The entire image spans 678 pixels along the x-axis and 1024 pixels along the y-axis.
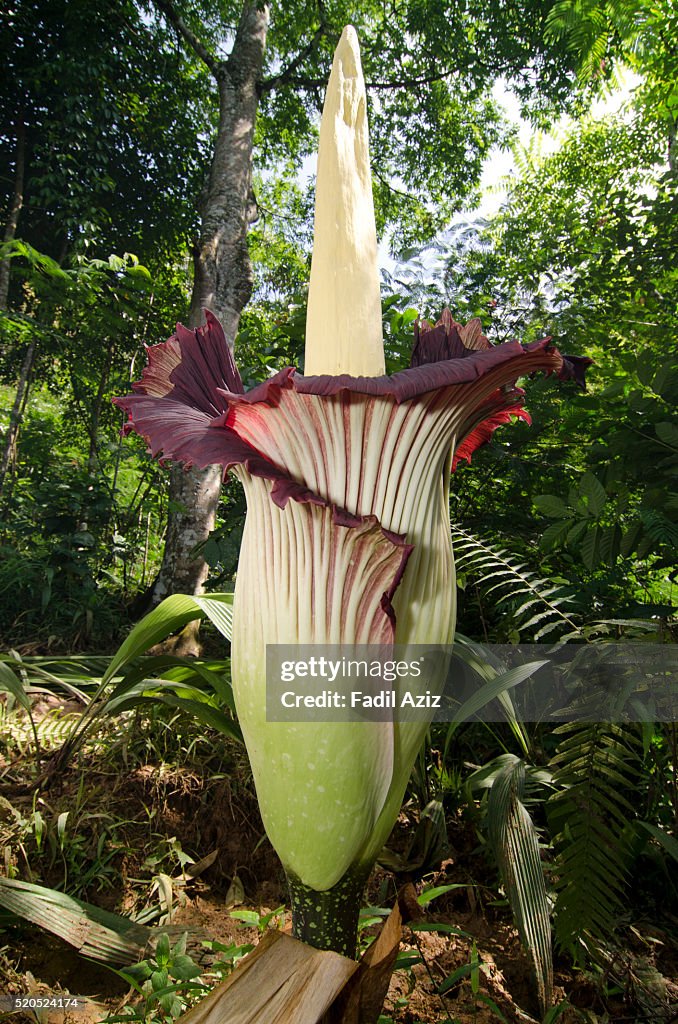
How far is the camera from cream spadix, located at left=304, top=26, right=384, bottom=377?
458 mm

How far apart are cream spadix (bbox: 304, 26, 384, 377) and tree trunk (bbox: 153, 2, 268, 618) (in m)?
1.68

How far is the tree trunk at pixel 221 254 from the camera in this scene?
223cm

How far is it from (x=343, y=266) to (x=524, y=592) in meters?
1.04

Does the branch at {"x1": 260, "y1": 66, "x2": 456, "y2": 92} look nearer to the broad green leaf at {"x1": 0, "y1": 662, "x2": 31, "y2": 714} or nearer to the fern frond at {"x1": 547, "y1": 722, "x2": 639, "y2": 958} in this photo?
the broad green leaf at {"x1": 0, "y1": 662, "x2": 31, "y2": 714}

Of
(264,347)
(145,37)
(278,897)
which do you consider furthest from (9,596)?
(145,37)

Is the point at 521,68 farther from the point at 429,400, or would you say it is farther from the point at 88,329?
the point at 429,400

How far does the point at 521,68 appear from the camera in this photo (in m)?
4.25

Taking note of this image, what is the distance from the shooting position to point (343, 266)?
46 cm

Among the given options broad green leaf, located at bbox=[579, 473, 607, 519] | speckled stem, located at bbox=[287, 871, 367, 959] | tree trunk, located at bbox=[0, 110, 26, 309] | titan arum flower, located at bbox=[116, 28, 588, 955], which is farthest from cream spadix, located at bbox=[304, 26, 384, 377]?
tree trunk, located at bbox=[0, 110, 26, 309]

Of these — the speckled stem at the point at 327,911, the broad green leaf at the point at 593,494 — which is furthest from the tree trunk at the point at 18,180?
the speckled stem at the point at 327,911

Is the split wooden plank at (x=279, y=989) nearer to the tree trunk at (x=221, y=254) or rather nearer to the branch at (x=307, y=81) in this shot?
the tree trunk at (x=221, y=254)

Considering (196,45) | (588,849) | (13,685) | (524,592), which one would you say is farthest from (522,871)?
(196,45)

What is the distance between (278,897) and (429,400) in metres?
0.91

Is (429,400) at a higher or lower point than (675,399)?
lower
